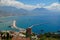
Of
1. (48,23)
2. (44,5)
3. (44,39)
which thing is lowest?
(44,39)

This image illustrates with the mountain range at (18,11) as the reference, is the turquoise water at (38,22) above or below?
below

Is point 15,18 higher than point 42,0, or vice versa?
point 42,0

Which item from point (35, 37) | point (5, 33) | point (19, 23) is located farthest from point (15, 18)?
point (35, 37)

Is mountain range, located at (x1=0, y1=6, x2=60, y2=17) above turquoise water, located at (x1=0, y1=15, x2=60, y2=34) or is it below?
above

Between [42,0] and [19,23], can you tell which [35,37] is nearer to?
[19,23]

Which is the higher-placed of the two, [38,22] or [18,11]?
[18,11]

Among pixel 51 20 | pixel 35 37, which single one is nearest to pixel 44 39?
pixel 35 37
